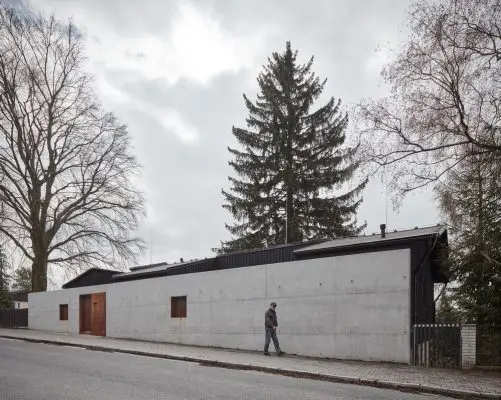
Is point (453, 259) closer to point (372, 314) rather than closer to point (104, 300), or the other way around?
point (372, 314)

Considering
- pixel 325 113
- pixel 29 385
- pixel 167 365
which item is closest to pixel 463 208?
pixel 167 365

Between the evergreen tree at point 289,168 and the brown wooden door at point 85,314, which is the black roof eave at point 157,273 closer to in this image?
the brown wooden door at point 85,314

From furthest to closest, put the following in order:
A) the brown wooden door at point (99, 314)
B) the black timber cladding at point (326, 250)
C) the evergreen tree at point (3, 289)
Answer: the evergreen tree at point (3, 289) → the brown wooden door at point (99, 314) → the black timber cladding at point (326, 250)

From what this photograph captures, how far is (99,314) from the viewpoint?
1147 inches

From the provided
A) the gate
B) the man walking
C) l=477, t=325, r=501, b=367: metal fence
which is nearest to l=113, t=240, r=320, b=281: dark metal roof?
the man walking

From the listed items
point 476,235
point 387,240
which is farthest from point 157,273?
point 476,235

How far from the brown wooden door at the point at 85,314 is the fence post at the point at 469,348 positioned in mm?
21399

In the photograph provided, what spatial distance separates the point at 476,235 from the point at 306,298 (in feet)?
18.4

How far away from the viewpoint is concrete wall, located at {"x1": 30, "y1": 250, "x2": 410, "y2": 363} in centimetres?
1592

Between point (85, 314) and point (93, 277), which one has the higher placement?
point (93, 277)

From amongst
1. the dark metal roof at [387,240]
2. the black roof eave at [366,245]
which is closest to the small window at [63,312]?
the black roof eave at [366,245]

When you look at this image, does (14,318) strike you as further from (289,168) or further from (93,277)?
(289,168)

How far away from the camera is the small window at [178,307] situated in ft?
77.2

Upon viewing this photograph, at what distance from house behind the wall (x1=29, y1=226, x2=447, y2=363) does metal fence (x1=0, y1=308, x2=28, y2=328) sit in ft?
42.1
